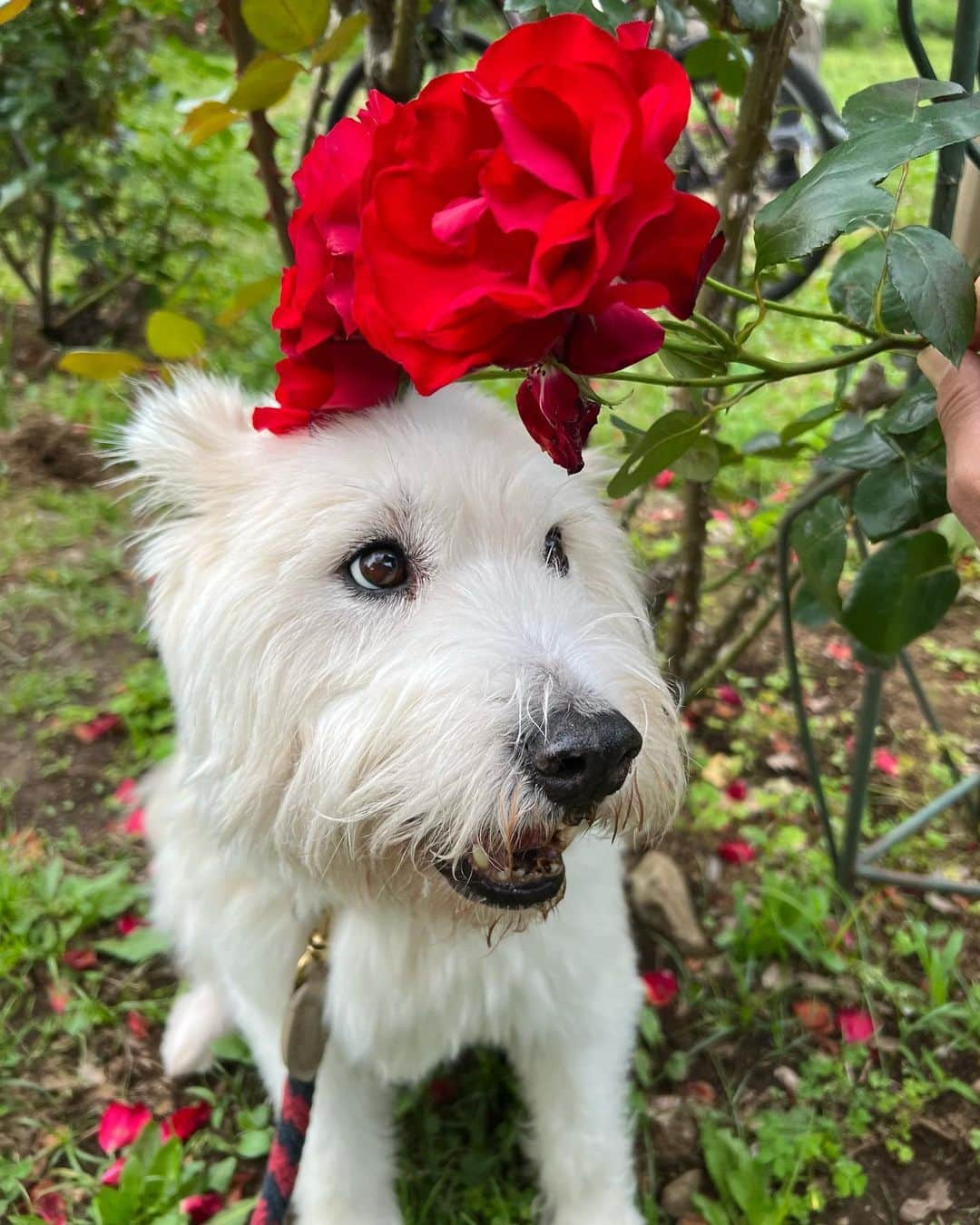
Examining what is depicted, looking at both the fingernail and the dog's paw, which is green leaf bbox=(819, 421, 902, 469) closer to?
the fingernail

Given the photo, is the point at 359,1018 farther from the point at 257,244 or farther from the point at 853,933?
the point at 257,244

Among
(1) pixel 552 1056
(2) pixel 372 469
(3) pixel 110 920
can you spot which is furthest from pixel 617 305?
(3) pixel 110 920

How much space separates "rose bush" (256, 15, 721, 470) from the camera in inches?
29.6

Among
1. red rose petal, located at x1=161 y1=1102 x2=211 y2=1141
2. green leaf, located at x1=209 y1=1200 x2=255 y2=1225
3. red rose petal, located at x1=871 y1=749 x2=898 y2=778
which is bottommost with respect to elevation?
red rose petal, located at x1=161 y1=1102 x2=211 y2=1141

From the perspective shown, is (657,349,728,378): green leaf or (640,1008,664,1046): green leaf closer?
(657,349,728,378): green leaf

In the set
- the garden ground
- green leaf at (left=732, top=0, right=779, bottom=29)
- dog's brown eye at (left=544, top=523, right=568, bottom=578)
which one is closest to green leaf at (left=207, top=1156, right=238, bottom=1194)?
the garden ground

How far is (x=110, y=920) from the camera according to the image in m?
2.36

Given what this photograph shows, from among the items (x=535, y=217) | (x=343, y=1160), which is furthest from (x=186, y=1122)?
(x=535, y=217)

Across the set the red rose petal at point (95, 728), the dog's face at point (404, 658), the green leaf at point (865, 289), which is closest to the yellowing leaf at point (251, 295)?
the dog's face at point (404, 658)

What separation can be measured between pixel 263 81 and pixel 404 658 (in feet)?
3.04

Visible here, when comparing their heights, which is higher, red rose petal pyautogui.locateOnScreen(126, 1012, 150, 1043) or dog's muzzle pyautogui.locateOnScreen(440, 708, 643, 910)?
dog's muzzle pyautogui.locateOnScreen(440, 708, 643, 910)

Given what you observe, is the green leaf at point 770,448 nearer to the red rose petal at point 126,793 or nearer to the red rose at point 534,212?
the red rose at point 534,212

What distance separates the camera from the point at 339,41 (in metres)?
1.42

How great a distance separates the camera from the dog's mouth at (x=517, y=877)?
45.7 inches
